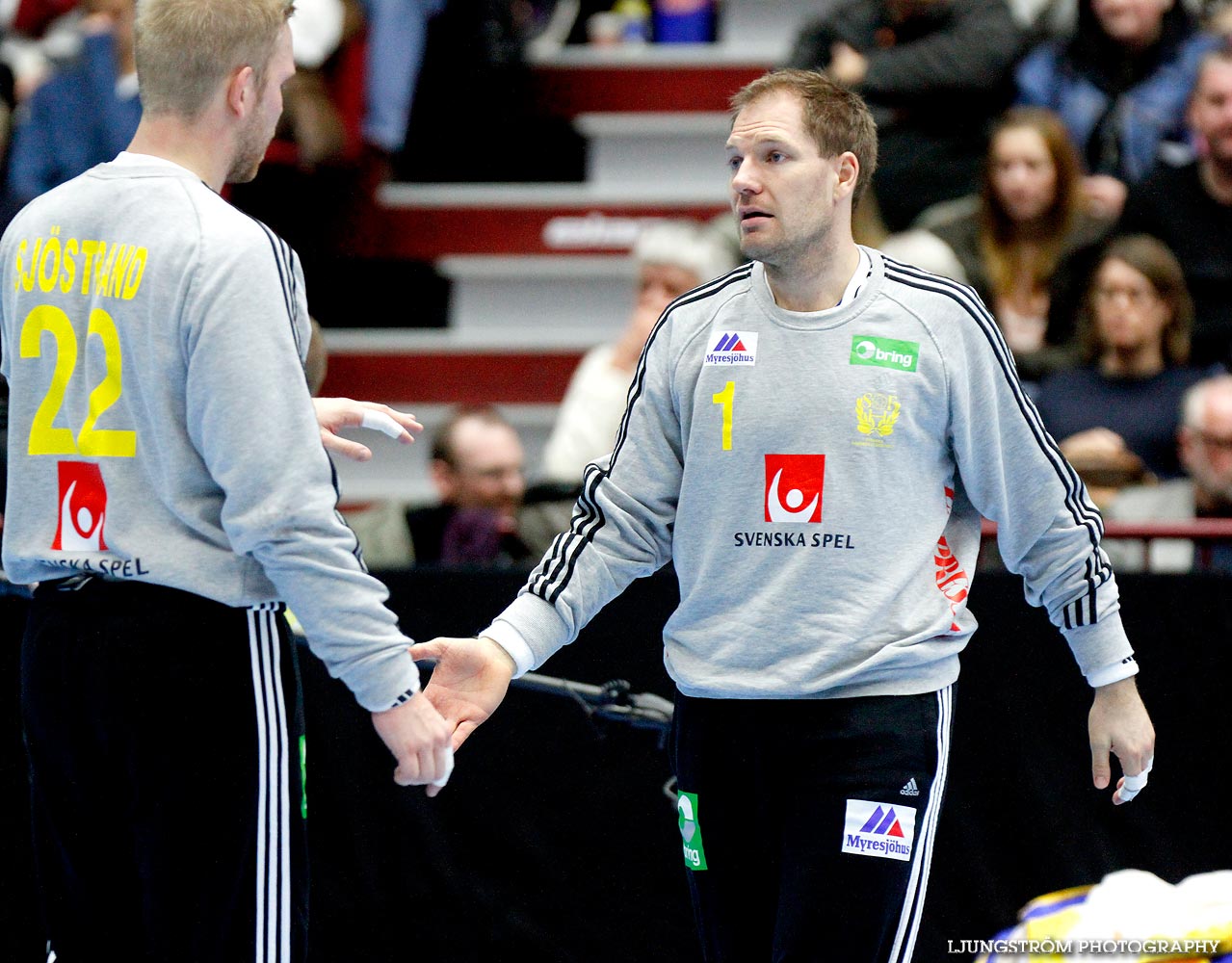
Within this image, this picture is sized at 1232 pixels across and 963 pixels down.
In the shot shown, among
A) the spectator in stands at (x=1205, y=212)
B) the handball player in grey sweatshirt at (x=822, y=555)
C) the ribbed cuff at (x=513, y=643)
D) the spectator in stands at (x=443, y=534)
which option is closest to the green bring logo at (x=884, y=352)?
the handball player in grey sweatshirt at (x=822, y=555)

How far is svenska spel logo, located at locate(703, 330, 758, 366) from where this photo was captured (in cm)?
288

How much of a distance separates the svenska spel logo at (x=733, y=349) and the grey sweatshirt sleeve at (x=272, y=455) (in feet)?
2.53

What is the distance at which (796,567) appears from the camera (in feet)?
9.20

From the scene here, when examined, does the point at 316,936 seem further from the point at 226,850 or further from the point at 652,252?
the point at 652,252

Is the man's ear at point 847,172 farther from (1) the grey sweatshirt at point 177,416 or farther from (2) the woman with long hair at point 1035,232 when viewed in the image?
(2) the woman with long hair at point 1035,232

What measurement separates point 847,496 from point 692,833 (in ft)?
2.15

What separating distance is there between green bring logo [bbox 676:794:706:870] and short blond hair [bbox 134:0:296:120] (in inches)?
55.5

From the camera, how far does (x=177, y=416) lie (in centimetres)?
245

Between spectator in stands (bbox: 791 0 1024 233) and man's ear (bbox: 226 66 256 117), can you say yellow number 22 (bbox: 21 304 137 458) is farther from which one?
spectator in stands (bbox: 791 0 1024 233)

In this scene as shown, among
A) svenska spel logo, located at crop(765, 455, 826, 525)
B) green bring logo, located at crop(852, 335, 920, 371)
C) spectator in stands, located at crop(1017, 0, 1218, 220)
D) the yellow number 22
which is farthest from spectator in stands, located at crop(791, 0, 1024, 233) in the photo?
the yellow number 22

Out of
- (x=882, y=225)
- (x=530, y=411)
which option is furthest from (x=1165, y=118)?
(x=530, y=411)

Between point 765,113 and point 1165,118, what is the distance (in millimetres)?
4129

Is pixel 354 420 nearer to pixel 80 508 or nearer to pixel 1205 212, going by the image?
pixel 80 508

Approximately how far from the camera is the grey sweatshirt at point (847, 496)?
110 inches
